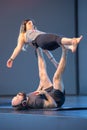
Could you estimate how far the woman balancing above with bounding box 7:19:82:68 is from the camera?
1.94 m

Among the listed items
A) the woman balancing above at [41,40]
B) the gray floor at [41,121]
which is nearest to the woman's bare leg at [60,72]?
the woman balancing above at [41,40]

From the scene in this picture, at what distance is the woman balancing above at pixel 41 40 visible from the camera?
1.94 m

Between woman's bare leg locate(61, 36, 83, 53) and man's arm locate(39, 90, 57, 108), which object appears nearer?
woman's bare leg locate(61, 36, 83, 53)

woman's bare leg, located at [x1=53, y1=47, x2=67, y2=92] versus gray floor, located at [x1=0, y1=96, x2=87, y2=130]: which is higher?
woman's bare leg, located at [x1=53, y1=47, x2=67, y2=92]

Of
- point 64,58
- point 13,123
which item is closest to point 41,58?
point 64,58

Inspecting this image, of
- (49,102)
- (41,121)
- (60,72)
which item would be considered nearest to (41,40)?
(60,72)

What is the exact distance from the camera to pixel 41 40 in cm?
207

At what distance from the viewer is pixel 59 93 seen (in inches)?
81.7

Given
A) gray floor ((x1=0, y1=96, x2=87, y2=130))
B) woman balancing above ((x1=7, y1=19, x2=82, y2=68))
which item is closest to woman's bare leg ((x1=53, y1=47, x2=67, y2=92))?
woman balancing above ((x1=7, y1=19, x2=82, y2=68))

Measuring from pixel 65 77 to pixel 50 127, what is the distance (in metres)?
3.03

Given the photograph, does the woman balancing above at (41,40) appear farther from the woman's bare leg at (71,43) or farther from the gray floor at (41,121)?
the gray floor at (41,121)

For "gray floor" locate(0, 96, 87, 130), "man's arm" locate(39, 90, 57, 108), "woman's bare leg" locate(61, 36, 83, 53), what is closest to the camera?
"gray floor" locate(0, 96, 87, 130)

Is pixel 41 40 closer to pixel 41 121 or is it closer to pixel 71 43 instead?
pixel 71 43

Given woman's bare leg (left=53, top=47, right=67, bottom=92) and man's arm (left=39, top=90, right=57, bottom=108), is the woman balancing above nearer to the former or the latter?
woman's bare leg (left=53, top=47, right=67, bottom=92)
